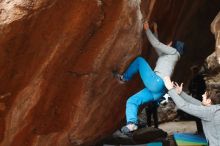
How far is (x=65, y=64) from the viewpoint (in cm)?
650

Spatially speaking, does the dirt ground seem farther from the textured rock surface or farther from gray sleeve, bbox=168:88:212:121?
gray sleeve, bbox=168:88:212:121

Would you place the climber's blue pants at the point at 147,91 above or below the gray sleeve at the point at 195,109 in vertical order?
above

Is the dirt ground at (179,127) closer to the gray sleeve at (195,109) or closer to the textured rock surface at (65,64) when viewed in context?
the textured rock surface at (65,64)

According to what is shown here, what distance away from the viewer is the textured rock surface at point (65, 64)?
5707 millimetres

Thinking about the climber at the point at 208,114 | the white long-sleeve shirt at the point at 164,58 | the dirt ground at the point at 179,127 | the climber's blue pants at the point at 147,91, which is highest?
the white long-sleeve shirt at the point at 164,58

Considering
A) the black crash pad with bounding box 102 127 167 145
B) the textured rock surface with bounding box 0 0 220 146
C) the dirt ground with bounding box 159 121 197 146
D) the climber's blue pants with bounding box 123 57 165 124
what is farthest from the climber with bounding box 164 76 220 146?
the dirt ground with bounding box 159 121 197 146

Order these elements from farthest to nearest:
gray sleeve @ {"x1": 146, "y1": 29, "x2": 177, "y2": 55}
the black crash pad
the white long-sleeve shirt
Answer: the black crash pad
gray sleeve @ {"x1": 146, "y1": 29, "x2": 177, "y2": 55}
the white long-sleeve shirt

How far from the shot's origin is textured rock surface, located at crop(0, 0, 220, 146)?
18.7ft

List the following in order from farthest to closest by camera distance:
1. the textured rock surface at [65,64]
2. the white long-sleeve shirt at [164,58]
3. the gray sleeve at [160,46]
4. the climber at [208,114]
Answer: the gray sleeve at [160,46]
the white long-sleeve shirt at [164,58]
the textured rock surface at [65,64]
the climber at [208,114]

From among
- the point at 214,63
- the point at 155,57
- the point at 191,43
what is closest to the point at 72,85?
the point at 155,57

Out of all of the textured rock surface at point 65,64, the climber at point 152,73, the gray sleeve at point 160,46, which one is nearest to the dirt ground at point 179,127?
the textured rock surface at point 65,64

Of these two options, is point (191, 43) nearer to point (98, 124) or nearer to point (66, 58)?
point (98, 124)

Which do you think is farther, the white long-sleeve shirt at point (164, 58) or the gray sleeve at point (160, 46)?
the gray sleeve at point (160, 46)

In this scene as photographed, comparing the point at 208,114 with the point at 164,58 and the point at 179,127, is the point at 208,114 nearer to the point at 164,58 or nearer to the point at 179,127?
the point at 164,58
